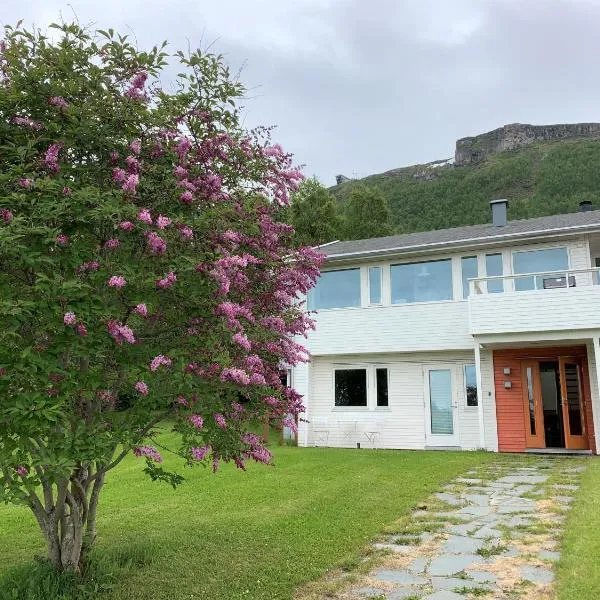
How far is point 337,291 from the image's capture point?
16.1m

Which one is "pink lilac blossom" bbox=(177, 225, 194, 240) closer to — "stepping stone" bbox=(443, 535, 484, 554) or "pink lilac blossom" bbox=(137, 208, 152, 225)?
"pink lilac blossom" bbox=(137, 208, 152, 225)

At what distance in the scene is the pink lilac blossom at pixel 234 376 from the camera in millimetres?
3750

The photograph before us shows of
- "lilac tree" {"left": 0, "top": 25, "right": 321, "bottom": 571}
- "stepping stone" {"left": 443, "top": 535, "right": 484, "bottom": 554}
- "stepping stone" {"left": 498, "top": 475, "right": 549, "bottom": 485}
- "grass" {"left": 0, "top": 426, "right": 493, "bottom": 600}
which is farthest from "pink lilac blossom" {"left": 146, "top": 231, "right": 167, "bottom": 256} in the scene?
"stepping stone" {"left": 498, "top": 475, "right": 549, "bottom": 485}

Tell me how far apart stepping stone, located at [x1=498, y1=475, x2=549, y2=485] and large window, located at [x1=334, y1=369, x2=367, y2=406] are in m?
6.47

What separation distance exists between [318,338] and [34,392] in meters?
12.8

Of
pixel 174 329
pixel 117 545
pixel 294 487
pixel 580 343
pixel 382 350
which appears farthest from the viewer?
pixel 382 350

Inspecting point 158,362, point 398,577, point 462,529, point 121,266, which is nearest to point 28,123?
point 121,266

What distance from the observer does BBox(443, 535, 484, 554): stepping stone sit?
5119 millimetres

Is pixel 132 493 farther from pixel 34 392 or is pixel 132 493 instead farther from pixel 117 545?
pixel 34 392

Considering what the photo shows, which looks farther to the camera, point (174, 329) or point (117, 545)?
point (117, 545)

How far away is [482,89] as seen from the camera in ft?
152

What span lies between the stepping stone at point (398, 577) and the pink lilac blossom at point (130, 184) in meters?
3.41

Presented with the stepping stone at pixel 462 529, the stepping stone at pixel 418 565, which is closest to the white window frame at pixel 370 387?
the stepping stone at pixel 462 529

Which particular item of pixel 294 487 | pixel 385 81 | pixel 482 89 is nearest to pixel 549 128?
pixel 482 89
